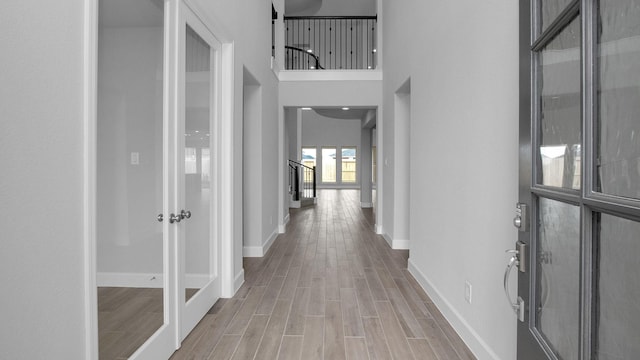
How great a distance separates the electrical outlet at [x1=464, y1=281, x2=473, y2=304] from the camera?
94.9 inches

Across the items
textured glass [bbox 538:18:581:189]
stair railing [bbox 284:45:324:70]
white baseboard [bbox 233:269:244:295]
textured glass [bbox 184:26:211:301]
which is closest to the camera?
textured glass [bbox 538:18:581:189]

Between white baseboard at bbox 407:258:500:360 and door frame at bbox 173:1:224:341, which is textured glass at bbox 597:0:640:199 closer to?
white baseboard at bbox 407:258:500:360

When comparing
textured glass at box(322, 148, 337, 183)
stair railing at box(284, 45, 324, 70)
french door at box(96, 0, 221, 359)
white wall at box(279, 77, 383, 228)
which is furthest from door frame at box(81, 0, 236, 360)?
textured glass at box(322, 148, 337, 183)

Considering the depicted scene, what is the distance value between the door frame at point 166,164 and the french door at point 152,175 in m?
0.02

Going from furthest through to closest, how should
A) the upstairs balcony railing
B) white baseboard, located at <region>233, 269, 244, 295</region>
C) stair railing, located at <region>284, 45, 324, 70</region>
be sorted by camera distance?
1. the upstairs balcony railing
2. stair railing, located at <region>284, 45, 324, 70</region>
3. white baseboard, located at <region>233, 269, 244, 295</region>

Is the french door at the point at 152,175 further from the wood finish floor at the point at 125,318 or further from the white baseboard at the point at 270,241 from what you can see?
the white baseboard at the point at 270,241

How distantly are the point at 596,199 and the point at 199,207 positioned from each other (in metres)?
2.46

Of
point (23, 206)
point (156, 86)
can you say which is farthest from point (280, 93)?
point (23, 206)

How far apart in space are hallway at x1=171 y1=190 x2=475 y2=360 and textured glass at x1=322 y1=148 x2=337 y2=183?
14135 millimetres

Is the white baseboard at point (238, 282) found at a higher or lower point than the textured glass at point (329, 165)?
lower

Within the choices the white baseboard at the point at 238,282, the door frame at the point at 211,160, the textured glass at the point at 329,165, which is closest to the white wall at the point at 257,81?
the white baseboard at the point at 238,282

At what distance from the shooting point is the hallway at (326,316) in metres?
2.38

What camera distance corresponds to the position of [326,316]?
9.57ft

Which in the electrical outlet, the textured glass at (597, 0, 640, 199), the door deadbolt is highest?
the textured glass at (597, 0, 640, 199)
